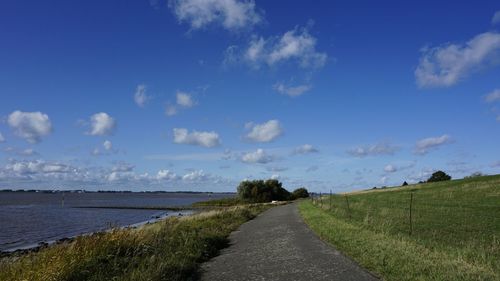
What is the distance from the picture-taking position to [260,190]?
357 feet

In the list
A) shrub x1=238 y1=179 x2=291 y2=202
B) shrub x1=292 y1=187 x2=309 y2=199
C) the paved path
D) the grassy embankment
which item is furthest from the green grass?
shrub x1=292 y1=187 x2=309 y2=199

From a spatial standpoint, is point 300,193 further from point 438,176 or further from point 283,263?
point 283,263

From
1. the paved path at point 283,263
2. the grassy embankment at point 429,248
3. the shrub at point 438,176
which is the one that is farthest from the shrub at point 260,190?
the paved path at point 283,263

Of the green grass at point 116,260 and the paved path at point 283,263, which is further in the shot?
the paved path at point 283,263

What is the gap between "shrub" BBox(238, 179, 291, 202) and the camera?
353 feet

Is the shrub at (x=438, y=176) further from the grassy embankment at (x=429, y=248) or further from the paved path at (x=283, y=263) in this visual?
the paved path at (x=283, y=263)

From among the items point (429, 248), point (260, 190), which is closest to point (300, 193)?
point (260, 190)

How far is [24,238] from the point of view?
4194cm

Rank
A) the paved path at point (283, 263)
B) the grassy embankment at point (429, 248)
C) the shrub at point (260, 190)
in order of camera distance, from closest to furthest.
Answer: the grassy embankment at point (429, 248) → the paved path at point (283, 263) → the shrub at point (260, 190)

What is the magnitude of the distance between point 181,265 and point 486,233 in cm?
1323

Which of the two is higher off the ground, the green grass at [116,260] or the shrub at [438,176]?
the shrub at [438,176]

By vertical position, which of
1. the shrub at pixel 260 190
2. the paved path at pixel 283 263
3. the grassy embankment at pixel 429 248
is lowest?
the paved path at pixel 283 263

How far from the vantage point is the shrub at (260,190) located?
10762cm

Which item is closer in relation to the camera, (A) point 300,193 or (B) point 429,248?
(B) point 429,248
